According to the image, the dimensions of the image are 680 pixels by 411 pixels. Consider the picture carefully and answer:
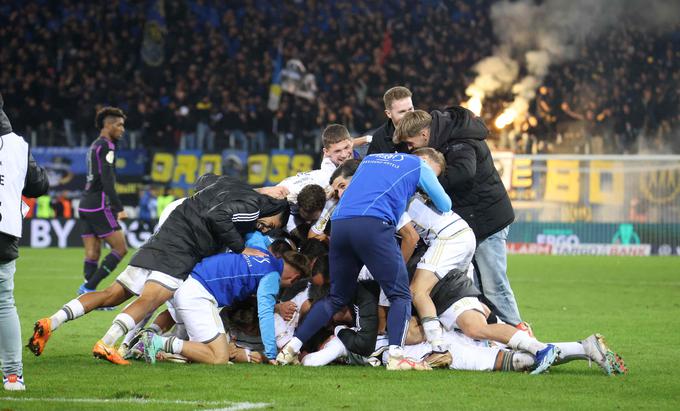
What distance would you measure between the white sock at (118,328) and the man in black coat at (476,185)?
2581mm

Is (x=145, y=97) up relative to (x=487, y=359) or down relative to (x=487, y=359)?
up

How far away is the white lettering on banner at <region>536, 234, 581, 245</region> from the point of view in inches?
1061

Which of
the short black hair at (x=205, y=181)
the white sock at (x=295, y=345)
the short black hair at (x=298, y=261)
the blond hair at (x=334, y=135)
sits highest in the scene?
the blond hair at (x=334, y=135)

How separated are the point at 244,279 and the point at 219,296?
251 mm

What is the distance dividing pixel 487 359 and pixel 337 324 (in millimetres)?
1315

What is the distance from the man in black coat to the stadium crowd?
1808 cm

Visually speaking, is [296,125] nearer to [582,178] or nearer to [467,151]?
[582,178]

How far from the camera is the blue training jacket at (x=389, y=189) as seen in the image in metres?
8.10

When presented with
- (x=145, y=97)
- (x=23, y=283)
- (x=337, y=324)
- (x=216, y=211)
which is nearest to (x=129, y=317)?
(x=216, y=211)

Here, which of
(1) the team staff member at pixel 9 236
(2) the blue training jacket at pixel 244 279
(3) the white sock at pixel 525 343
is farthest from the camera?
(2) the blue training jacket at pixel 244 279

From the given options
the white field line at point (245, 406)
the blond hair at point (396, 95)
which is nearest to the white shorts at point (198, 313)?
the white field line at point (245, 406)

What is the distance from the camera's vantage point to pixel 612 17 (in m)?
33.2

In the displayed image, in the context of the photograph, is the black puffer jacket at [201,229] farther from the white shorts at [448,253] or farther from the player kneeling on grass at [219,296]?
the white shorts at [448,253]

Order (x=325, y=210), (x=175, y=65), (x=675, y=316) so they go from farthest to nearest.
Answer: (x=175, y=65)
(x=675, y=316)
(x=325, y=210)
